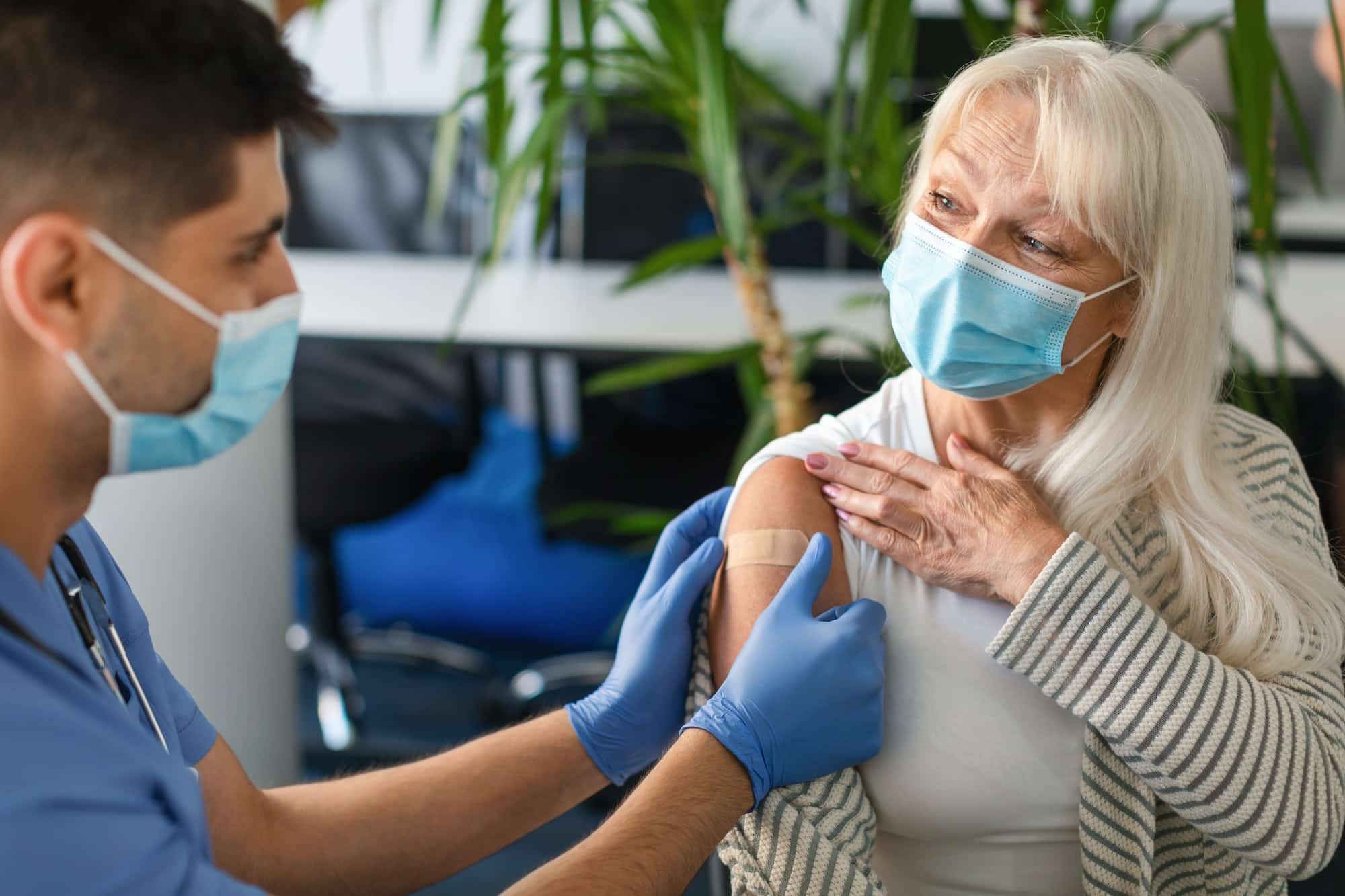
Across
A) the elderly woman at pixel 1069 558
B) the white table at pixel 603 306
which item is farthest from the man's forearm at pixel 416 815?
the white table at pixel 603 306

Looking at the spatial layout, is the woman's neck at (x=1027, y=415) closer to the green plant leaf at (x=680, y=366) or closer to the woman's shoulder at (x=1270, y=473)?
the woman's shoulder at (x=1270, y=473)

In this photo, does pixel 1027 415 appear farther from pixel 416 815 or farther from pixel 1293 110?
pixel 416 815

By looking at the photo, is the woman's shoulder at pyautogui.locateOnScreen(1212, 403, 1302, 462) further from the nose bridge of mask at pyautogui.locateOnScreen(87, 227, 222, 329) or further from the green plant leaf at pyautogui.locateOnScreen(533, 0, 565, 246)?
the nose bridge of mask at pyautogui.locateOnScreen(87, 227, 222, 329)

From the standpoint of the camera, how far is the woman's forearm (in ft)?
3.28

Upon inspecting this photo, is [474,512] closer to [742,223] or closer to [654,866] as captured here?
[742,223]

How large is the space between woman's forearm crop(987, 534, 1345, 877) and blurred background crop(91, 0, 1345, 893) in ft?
1.80

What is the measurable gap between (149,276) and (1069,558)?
0.73 meters

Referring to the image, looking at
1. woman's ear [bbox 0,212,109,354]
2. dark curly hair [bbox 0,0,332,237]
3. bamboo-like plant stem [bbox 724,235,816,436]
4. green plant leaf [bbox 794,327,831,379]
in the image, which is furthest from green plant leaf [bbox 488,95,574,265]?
woman's ear [bbox 0,212,109,354]

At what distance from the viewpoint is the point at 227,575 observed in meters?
1.84

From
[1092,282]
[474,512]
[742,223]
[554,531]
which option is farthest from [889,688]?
[474,512]

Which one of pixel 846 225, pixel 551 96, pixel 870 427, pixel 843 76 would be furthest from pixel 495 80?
pixel 870 427

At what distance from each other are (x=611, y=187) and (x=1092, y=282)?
207 cm

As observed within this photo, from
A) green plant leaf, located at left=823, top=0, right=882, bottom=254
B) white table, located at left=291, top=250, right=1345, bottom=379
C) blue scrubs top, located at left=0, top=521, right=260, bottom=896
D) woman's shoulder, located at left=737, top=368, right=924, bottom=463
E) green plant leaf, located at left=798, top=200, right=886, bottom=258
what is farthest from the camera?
white table, located at left=291, top=250, right=1345, bottom=379

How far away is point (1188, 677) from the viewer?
1009mm
